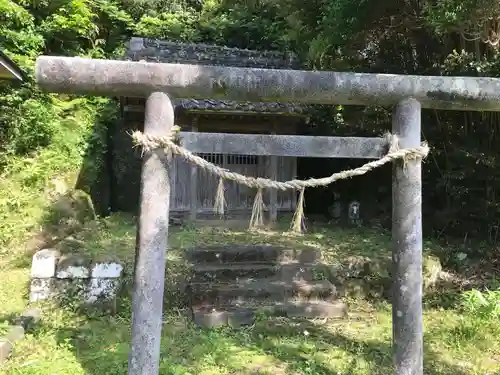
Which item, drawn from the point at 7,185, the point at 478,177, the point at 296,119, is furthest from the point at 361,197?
the point at 7,185

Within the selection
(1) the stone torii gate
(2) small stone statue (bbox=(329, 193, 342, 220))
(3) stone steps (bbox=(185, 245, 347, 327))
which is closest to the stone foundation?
(3) stone steps (bbox=(185, 245, 347, 327))

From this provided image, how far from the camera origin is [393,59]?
27.8 feet

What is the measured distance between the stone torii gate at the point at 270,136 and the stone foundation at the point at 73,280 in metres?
2.82

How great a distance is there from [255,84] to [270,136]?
392 millimetres

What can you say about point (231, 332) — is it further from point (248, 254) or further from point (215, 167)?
point (215, 167)

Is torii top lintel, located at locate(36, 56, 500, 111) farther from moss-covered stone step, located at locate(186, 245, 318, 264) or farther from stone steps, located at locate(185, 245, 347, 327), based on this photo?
moss-covered stone step, located at locate(186, 245, 318, 264)

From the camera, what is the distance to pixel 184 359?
432 cm

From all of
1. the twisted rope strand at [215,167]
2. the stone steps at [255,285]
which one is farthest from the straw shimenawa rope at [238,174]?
the stone steps at [255,285]

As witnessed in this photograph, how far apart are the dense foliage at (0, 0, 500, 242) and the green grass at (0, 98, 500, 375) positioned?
1.21 m

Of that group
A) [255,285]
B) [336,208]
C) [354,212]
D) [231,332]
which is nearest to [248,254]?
[255,285]

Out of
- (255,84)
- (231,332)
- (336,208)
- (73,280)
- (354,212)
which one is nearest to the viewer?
(255,84)

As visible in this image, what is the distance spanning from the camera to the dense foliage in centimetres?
656

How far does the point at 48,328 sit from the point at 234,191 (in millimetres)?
5748

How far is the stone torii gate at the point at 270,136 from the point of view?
2914mm
